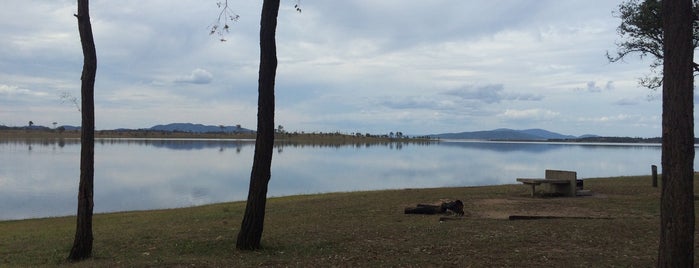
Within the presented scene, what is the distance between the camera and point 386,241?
9148mm

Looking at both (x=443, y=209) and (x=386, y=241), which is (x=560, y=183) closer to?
(x=443, y=209)

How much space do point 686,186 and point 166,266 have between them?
251 inches

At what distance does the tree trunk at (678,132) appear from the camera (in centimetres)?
534

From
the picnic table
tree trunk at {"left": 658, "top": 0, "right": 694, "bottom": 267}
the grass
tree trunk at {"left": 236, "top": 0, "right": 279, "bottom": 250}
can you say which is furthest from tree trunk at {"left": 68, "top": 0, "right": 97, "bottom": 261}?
the picnic table

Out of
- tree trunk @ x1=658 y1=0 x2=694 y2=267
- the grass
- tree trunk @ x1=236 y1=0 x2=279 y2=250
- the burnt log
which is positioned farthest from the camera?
the burnt log

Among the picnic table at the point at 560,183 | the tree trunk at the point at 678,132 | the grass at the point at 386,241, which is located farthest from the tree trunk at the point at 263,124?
the picnic table at the point at 560,183

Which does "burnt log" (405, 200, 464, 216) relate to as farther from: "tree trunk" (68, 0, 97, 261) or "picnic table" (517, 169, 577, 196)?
"tree trunk" (68, 0, 97, 261)

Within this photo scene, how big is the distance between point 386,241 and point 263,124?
2920 millimetres

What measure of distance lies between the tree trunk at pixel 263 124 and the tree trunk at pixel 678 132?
216 inches

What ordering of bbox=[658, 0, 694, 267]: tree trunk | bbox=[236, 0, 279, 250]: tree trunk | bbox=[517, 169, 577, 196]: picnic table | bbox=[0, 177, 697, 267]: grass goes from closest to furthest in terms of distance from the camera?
bbox=[658, 0, 694, 267]: tree trunk < bbox=[0, 177, 697, 267]: grass < bbox=[236, 0, 279, 250]: tree trunk < bbox=[517, 169, 577, 196]: picnic table

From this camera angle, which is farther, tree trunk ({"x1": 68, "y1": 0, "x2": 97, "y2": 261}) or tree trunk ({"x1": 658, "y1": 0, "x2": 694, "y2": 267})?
tree trunk ({"x1": 68, "y1": 0, "x2": 97, "y2": 261})

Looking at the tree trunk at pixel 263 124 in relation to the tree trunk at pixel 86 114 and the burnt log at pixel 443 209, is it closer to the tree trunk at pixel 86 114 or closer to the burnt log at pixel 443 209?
the tree trunk at pixel 86 114

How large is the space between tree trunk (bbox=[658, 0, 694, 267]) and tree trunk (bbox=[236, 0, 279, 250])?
5.48m

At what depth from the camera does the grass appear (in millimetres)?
7547
